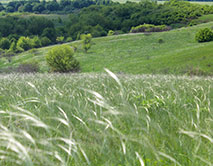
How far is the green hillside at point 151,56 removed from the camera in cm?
4316

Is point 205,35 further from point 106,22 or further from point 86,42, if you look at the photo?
point 106,22

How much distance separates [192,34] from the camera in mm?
74125

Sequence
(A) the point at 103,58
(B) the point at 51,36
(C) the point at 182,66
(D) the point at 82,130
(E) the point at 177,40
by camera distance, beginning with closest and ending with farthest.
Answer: (D) the point at 82,130 < (C) the point at 182,66 < (A) the point at 103,58 < (E) the point at 177,40 < (B) the point at 51,36

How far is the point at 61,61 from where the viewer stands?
53594 mm

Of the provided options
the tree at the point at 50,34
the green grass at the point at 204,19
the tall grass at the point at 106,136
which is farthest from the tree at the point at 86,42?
the green grass at the point at 204,19

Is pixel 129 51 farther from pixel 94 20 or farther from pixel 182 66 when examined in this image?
pixel 94 20

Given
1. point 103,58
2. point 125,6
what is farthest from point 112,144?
point 125,6

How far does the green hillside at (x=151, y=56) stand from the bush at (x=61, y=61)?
13.5 feet

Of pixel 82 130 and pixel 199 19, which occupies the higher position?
pixel 82 130

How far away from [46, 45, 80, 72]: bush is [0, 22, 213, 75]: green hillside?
162 inches

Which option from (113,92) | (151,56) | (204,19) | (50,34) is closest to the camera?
(113,92)

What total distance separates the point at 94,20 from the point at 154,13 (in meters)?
41.6

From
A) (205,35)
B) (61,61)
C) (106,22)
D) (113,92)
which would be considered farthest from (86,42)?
(106,22)

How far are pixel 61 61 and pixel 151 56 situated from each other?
21.0 m
